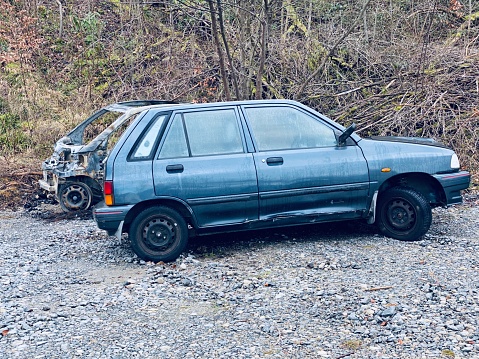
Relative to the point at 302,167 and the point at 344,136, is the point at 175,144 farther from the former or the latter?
the point at 344,136

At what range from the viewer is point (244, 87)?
43.9 feet

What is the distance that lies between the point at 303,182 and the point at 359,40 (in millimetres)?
8225

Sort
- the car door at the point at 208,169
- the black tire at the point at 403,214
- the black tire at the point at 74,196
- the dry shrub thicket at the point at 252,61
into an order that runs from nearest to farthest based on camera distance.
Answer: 1. the car door at the point at 208,169
2. the black tire at the point at 403,214
3. the black tire at the point at 74,196
4. the dry shrub thicket at the point at 252,61

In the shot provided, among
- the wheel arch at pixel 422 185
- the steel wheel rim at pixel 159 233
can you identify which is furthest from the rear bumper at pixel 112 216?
the wheel arch at pixel 422 185

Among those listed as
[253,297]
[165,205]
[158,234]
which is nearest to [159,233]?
[158,234]

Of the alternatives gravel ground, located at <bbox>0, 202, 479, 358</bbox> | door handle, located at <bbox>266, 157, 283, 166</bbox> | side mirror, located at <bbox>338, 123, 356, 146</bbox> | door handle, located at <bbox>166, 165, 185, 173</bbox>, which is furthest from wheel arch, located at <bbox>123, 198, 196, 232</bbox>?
side mirror, located at <bbox>338, 123, 356, 146</bbox>

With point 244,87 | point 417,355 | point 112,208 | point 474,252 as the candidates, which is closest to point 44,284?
point 112,208

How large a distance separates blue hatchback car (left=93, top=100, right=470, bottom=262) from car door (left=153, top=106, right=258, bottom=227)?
0.04 ft

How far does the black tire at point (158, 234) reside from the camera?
7.11m

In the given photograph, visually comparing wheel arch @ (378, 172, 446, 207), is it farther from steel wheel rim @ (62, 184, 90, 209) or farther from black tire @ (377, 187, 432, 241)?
steel wheel rim @ (62, 184, 90, 209)

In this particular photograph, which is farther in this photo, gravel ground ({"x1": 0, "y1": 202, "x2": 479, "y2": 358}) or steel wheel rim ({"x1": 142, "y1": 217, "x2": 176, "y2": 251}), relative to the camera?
steel wheel rim ({"x1": 142, "y1": 217, "x2": 176, "y2": 251})

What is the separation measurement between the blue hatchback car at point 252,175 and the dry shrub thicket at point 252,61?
14.1 ft

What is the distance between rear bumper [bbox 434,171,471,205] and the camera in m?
7.59

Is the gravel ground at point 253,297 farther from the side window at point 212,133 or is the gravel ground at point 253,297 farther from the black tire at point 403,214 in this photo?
the side window at point 212,133
